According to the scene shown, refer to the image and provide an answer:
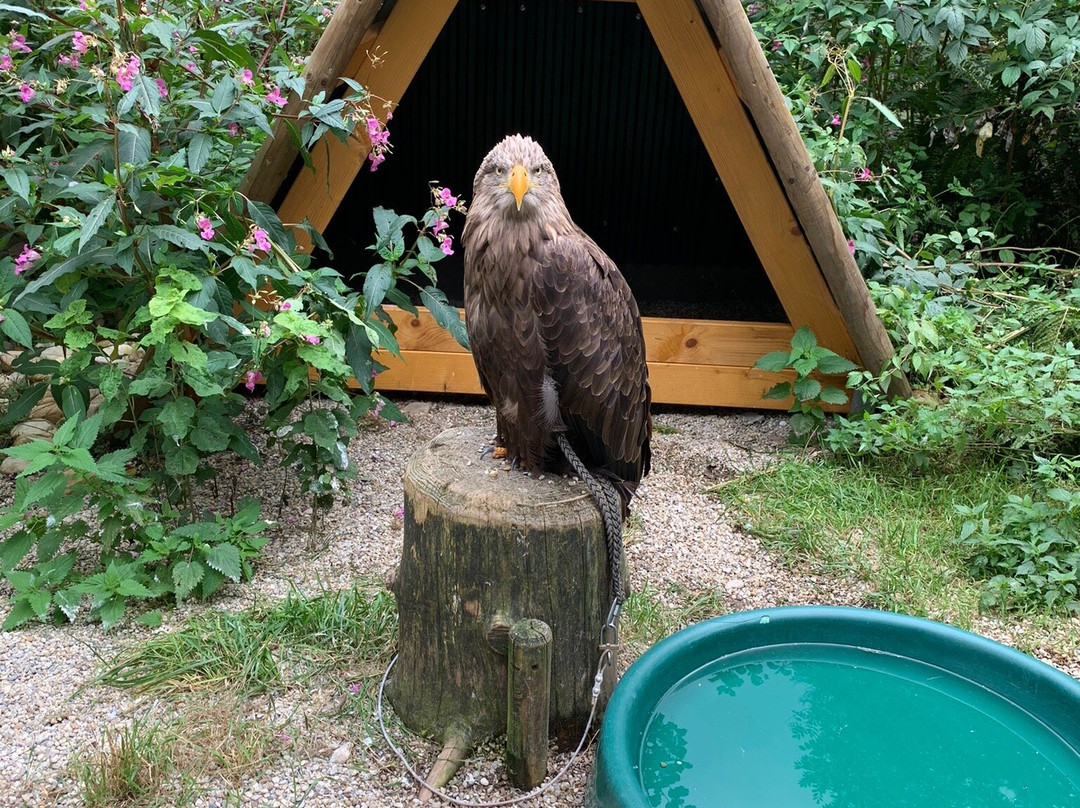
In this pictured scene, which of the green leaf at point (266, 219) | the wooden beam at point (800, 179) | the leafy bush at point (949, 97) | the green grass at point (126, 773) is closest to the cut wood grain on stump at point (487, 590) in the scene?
the green grass at point (126, 773)

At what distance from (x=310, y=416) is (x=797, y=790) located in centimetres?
202

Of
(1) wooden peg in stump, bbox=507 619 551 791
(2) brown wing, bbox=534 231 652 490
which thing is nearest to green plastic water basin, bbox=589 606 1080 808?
(1) wooden peg in stump, bbox=507 619 551 791

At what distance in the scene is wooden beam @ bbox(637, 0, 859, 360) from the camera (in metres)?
3.62

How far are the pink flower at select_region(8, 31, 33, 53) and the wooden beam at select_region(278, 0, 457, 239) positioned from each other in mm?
1029

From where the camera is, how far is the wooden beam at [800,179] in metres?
3.30

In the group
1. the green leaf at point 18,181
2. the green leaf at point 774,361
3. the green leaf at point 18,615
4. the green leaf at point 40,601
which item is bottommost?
the green leaf at point 18,615

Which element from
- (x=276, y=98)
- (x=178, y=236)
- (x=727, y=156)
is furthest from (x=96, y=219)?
(x=727, y=156)

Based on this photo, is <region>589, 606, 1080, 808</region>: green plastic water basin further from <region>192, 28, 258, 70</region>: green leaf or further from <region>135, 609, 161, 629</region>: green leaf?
<region>192, 28, 258, 70</region>: green leaf

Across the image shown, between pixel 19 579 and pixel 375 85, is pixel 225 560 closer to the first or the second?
pixel 19 579

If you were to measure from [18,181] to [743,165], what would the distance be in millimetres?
2774

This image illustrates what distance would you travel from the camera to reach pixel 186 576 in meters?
2.92

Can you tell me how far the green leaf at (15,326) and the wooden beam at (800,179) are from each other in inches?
105

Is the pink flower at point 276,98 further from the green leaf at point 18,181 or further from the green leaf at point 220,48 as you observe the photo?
the green leaf at point 18,181

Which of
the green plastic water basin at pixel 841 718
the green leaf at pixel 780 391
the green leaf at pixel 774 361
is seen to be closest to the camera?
the green plastic water basin at pixel 841 718
